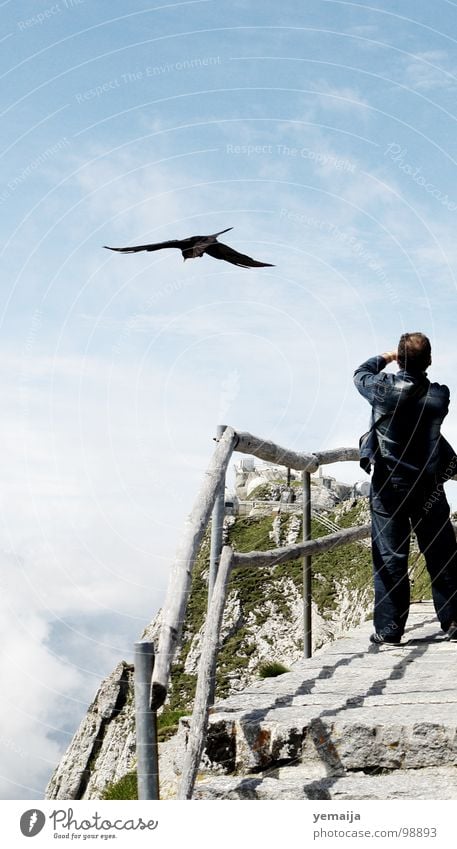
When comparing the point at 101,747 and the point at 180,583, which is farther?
the point at 101,747

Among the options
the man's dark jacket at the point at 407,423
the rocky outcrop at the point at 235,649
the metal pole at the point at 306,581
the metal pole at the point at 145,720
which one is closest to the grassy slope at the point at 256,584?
the rocky outcrop at the point at 235,649

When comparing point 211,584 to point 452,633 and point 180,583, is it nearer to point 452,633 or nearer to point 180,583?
point 180,583

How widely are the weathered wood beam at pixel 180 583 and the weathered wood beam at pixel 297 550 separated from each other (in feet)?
2.45

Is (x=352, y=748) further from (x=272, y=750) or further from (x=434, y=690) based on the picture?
(x=434, y=690)

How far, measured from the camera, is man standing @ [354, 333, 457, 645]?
611 cm

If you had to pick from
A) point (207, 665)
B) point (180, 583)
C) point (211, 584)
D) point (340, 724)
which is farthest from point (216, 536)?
point (180, 583)

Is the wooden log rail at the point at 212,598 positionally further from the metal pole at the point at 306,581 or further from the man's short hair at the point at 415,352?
the man's short hair at the point at 415,352

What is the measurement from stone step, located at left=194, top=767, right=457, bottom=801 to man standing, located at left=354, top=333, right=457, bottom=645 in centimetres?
219

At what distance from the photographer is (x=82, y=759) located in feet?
29.4

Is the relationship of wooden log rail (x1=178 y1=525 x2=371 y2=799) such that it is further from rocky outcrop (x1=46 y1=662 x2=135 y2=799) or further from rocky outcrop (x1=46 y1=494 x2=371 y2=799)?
rocky outcrop (x1=46 y1=662 x2=135 y2=799)
